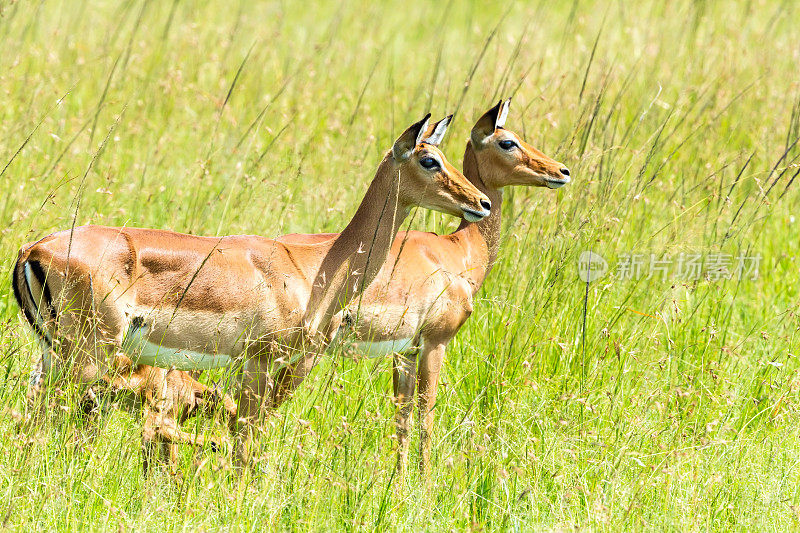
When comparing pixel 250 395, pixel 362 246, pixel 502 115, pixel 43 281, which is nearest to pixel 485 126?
pixel 502 115

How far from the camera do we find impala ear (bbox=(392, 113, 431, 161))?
4.76 m

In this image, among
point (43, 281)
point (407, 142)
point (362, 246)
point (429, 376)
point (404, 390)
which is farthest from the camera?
point (404, 390)

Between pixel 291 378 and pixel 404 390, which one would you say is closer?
pixel 291 378

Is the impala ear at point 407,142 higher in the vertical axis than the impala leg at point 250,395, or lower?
higher

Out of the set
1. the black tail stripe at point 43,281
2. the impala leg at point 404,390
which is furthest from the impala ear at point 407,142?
the black tail stripe at point 43,281

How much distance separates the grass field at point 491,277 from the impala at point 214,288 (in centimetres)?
22

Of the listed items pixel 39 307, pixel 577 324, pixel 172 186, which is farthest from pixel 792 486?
pixel 172 186

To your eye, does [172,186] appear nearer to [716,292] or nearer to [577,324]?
[577,324]

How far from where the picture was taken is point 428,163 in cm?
488

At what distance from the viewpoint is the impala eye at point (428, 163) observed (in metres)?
4.88

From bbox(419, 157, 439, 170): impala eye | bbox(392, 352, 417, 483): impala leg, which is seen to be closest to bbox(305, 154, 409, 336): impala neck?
bbox(419, 157, 439, 170): impala eye

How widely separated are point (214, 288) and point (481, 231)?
1589mm

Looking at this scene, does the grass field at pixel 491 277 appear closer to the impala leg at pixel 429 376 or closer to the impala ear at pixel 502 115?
the impala leg at pixel 429 376

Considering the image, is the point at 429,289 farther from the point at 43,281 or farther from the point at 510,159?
the point at 43,281
